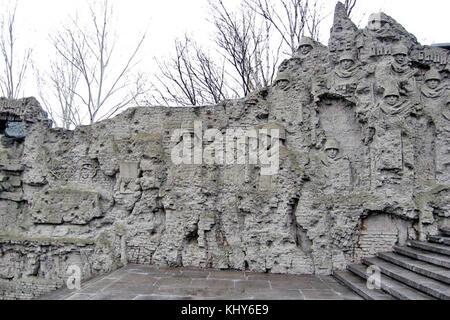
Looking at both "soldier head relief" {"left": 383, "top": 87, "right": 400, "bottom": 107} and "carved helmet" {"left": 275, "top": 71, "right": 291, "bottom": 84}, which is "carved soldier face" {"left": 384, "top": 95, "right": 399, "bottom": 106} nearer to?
"soldier head relief" {"left": 383, "top": 87, "right": 400, "bottom": 107}

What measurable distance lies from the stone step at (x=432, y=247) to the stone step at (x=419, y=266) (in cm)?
34

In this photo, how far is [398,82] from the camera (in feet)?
22.5

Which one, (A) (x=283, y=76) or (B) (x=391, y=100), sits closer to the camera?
(B) (x=391, y=100)

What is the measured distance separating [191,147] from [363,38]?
4.14m

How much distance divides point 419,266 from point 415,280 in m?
0.48

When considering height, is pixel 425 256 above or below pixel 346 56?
below

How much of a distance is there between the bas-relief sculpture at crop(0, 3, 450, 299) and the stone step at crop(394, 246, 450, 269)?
0.47 metres

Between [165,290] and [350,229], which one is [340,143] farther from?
[165,290]

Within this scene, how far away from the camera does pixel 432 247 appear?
224 inches

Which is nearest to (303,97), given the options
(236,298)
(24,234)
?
(236,298)

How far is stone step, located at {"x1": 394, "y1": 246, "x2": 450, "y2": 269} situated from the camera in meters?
5.00

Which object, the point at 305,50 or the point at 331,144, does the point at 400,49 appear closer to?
the point at 305,50

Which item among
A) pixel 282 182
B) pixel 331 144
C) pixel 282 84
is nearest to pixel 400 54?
pixel 331 144

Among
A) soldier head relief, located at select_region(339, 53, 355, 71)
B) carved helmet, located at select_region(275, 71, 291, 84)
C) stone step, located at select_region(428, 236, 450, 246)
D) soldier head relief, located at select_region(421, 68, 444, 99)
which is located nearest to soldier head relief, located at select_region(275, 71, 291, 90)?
carved helmet, located at select_region(275, 71, 291, 84)
